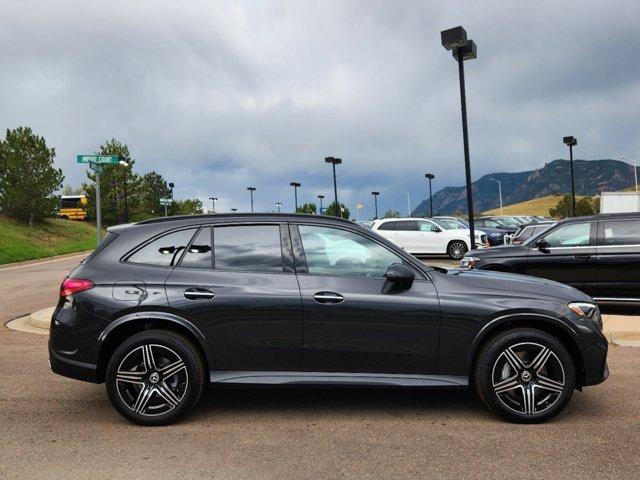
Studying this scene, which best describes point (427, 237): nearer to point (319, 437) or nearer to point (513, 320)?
point (513, 320)

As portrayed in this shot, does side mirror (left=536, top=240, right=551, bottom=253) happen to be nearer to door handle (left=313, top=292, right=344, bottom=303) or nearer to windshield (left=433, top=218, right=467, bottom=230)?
door handle (left=313, top=292, right=344, bottom=303)

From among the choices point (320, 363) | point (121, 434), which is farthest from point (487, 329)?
point (121, 434)

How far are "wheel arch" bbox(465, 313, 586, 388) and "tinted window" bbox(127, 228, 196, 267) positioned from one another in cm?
243

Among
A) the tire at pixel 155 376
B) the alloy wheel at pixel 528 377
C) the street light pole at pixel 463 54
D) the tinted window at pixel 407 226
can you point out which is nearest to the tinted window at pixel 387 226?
the tinted window at pixel 407 226

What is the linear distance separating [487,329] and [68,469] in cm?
306

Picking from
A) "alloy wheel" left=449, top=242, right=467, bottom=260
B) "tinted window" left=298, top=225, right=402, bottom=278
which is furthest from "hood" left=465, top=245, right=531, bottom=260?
"alloy wheel" left=449, top=242, right=467, bottom=260

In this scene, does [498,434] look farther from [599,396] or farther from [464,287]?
[599,396]

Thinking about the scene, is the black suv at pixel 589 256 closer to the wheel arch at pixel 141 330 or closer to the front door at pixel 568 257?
the front door at pixel 568 257

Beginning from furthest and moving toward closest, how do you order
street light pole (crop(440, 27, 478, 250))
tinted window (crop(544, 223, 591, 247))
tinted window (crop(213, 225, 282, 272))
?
1. street light pole (crop(440, 27, 478, 250))
2. tinted window (crop(544, 223, 591, 247))
3. tinted window (crop(213, 225, 282, 272))

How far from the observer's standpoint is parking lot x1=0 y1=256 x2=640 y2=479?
3.63 m

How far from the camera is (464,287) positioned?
452 centimetres

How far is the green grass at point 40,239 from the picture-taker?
31.3 meters

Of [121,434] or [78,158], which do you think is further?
[78,158]

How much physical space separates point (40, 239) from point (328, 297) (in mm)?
39763
